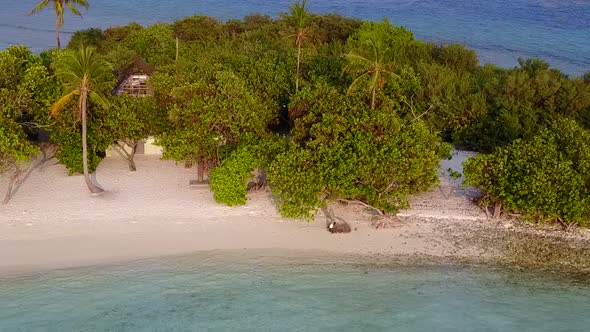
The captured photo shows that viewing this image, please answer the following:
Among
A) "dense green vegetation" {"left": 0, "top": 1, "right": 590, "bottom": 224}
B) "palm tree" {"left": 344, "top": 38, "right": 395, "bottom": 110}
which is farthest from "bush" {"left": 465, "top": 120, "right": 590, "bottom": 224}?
"palm tree" {"left": 344, "top": 38, "right": 395, "bottom": 110}

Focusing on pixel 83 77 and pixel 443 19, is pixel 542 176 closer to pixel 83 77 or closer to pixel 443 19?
pixel 83 77

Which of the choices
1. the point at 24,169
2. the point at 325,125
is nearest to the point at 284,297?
the point at 325,125

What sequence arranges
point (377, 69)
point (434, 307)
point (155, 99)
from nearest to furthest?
point (434, 307) < point (377, 69) < point (155, 99)

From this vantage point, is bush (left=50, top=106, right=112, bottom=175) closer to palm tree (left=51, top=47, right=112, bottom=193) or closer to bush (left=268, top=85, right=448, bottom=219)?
palm tree (left=51, top=47, right=112, bottom=193)

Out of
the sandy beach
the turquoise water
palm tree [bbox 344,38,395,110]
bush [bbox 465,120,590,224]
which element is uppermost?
palm tree [bbox 344,38,395,110]

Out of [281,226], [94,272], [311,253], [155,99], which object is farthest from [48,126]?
[311,253]

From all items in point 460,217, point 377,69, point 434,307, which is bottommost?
point 434,307

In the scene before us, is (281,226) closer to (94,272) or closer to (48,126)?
(94,272)
